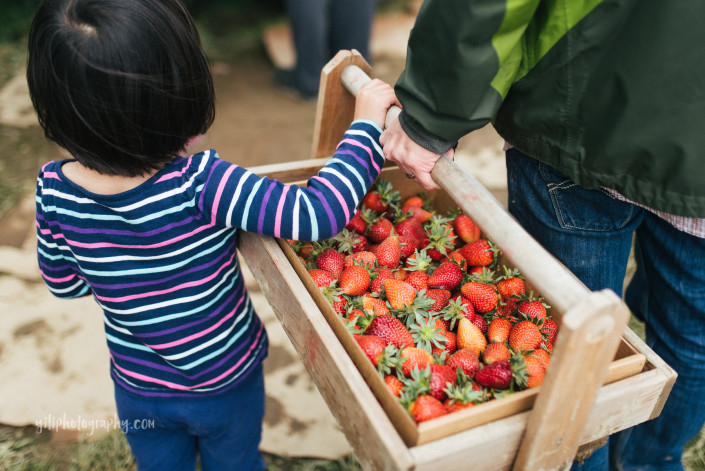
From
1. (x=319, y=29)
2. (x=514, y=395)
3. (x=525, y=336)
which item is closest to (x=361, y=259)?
(x=525, y=336)

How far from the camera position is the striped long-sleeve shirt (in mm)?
1111

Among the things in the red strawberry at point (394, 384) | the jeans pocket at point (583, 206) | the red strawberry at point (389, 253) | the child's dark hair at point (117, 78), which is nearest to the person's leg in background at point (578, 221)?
the jeans pocket at point (583, 206)

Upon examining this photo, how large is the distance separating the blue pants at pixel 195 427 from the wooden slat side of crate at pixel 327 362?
0.33 m

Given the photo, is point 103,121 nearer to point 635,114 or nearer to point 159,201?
point 159,201

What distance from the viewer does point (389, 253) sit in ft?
4.59

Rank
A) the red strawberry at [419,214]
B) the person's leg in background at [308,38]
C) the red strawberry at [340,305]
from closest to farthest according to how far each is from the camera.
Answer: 1. the red strawberry at [340,305]
2. the red strawberry at [419,214]
3. the person's leg in background at [308,38]

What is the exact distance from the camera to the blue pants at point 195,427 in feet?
4.54

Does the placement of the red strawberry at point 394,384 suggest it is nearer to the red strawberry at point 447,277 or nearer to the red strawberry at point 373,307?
the red strawberry at point 373,307

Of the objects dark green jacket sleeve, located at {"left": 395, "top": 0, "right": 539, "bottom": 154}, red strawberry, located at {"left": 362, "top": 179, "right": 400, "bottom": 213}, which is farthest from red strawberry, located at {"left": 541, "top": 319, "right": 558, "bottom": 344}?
red strawberry, located at {"left": 362, "top": 179, "right": 400, "bottom": 213}

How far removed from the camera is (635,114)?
1046 mm

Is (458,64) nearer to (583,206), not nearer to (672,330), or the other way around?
(583,206)

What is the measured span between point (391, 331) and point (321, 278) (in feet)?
0.70

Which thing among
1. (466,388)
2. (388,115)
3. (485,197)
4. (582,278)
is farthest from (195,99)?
(582,278)

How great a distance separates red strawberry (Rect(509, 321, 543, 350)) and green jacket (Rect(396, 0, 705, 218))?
31cm
